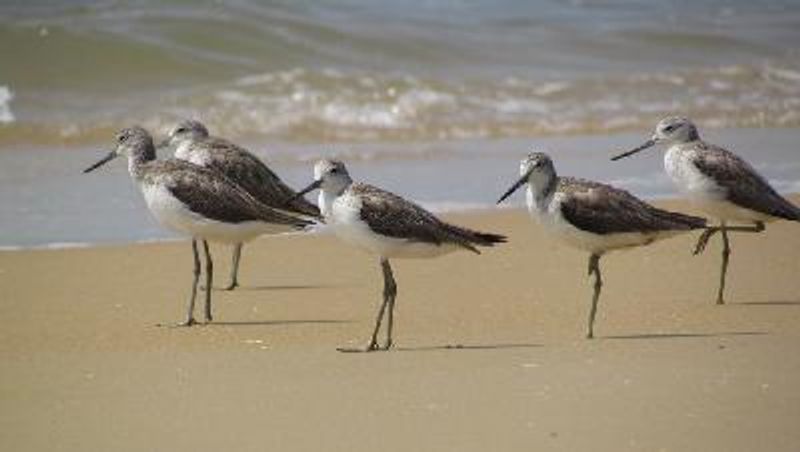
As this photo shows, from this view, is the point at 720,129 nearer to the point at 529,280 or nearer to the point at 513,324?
the point at 529,280

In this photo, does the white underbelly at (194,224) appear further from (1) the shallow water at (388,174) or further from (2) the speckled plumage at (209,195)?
(1) the shallow water at (388,174)

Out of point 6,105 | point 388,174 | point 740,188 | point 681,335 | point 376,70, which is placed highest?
point 740,188

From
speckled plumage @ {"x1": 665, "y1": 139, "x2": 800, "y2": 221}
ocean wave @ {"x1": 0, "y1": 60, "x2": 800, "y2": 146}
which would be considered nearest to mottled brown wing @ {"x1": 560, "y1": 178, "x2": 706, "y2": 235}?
speckled plumage @ {"x1": 665, "y1": 139, "x2": 800, "y2": 221}

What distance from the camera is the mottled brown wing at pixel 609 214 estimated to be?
915 centimetres

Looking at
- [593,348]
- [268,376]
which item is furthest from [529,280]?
[268,376]

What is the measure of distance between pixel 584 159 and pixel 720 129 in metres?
3.03

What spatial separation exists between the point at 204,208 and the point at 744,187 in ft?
10.8

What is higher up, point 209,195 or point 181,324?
point 209,195

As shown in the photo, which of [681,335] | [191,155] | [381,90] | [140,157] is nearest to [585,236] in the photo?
[681,335]

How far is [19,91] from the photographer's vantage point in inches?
759

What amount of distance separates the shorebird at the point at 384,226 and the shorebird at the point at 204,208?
2.96ft

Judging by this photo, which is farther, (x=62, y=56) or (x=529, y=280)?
(x=62, y=56)

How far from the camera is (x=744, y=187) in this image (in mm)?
10180

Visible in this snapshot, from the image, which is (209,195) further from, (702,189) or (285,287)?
(702,189)
